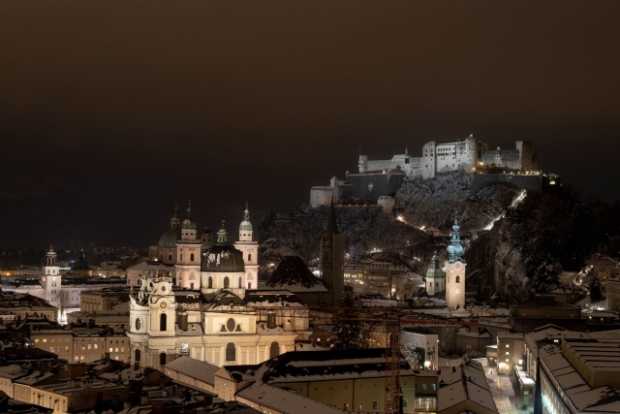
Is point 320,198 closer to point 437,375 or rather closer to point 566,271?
point 566,271

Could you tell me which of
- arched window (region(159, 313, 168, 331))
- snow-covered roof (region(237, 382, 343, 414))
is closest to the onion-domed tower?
arched window (region(159, 313, 168, 331))

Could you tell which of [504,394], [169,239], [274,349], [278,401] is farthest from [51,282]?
[278,401]

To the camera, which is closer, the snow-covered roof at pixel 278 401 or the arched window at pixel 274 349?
the snow-covered roof at pixel 278 401

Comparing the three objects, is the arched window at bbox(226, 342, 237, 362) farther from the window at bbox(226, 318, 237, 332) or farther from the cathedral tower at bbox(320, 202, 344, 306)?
the cathedral tower at bbox(320, 202, 344, 306)

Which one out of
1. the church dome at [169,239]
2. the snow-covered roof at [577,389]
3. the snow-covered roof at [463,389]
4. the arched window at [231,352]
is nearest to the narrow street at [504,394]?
the snow-covered roof at [463,389]

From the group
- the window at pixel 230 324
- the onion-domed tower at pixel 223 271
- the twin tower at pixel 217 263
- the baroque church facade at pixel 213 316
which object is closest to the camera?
the baroque church facade at pixel 213 316

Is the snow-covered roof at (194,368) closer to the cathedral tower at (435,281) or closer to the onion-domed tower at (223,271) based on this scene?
the onion-domed tower at (223,271)

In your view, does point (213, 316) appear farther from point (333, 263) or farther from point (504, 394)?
point (333, 263)

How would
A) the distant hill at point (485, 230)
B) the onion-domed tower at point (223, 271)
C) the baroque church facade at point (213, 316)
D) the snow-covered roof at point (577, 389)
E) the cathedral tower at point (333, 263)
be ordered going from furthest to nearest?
the distant hill at point (485, 230), the cathedral tower at point (333, 263), the onion-domed tower at point (223, 271), the baroque church facade at point (213, 316), the snow-covered roof at point (577, 389)

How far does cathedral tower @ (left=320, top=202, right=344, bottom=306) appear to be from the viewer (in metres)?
70.3

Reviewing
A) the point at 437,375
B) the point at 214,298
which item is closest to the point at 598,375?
the point at 437,375

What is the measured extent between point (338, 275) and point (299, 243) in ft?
94.6

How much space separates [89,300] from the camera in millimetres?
75188

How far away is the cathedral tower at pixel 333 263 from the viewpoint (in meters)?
70.3
